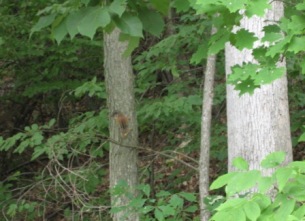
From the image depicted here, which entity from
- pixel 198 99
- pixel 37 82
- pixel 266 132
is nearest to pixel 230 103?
pixel 266 132

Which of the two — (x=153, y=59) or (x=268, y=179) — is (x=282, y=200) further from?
(x=153, y=59)

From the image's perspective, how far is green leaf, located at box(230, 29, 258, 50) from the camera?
2654 mm

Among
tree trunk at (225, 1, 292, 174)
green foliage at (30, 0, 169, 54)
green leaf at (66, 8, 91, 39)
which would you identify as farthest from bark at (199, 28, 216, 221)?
green leaf at (66, 8, 91, 39)

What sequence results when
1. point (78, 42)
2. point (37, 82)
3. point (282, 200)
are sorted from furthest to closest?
point (37, 82) < point (78, 42) < point (282, 200)

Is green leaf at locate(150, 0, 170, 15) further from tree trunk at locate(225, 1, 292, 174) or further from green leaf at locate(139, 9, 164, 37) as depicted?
tree trunk at locate(225, 1, 292, 174)

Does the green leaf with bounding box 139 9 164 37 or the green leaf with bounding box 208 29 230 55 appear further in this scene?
the green leaf with bounding box 208 29 230 55

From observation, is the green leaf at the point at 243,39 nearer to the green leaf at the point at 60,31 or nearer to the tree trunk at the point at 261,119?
Answer: the green leaf at the point at 60,31

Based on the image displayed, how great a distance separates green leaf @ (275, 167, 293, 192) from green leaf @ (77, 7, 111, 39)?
83cm

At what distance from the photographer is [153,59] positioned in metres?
7.14

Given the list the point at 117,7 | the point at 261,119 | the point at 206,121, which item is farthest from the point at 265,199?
the point at 206,121

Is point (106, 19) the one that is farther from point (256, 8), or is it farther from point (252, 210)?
point (252, 210)

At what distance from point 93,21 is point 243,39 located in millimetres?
724

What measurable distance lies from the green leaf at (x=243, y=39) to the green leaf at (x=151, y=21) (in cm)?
37

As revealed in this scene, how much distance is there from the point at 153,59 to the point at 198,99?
1.06 metres
